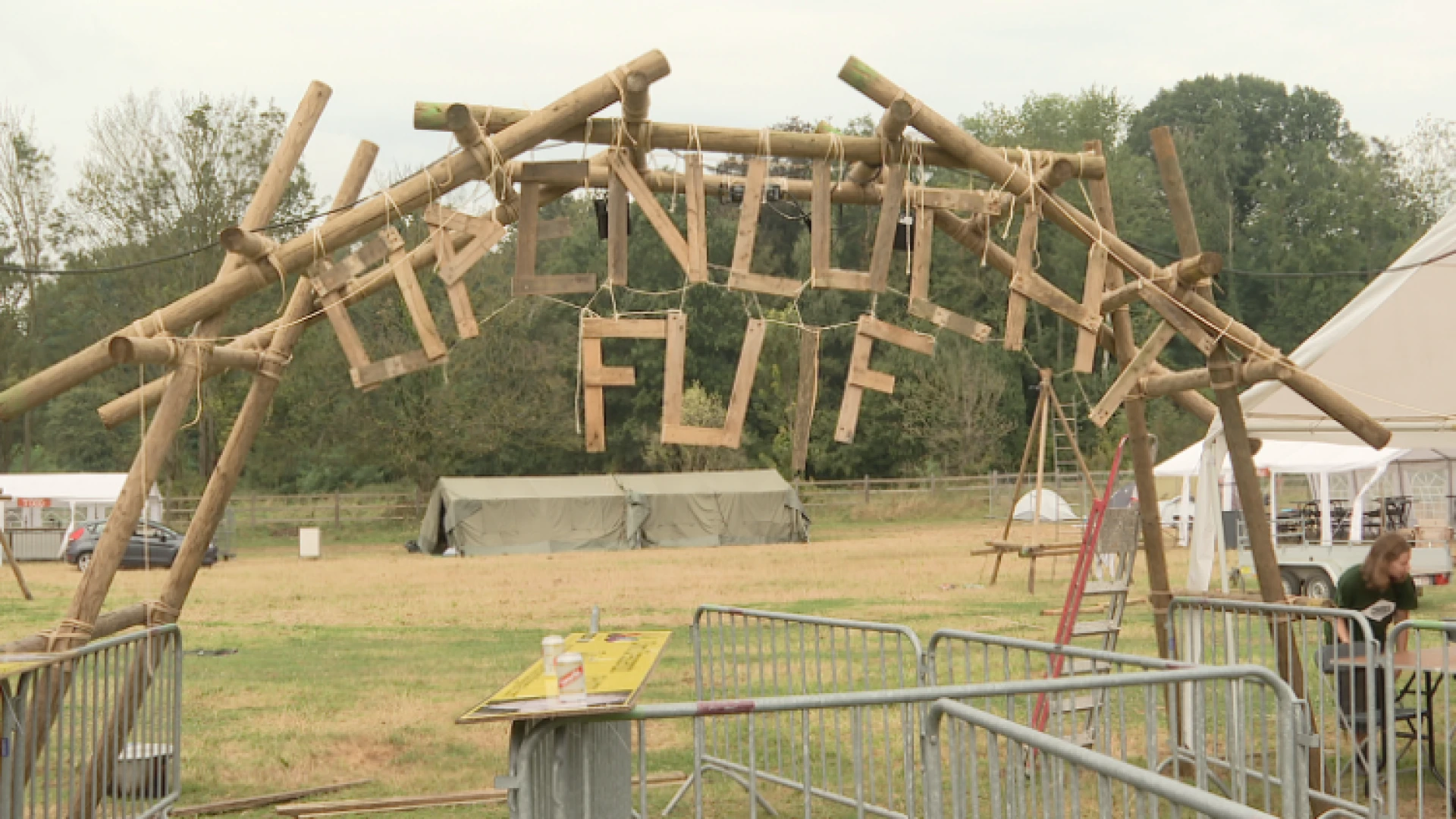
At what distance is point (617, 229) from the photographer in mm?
7574

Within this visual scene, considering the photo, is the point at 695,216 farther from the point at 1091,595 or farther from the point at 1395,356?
the point at 1395,356

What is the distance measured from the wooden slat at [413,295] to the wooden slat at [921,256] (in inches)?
105

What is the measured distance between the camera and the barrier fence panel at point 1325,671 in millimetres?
6656

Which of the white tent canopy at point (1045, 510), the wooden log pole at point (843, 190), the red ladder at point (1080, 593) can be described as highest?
the wooden log pole at point (843, 190)

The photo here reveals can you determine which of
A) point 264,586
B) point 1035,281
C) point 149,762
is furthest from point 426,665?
point 264,586

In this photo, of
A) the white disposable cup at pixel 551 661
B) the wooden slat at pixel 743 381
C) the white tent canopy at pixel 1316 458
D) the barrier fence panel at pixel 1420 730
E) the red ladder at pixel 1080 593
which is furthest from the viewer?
the white tent canopy at pixel 1316 458

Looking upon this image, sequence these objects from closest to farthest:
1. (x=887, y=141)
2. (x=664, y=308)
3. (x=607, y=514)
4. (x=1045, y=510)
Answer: (x=887, y=141) → (x=607, y=514) → (x=1045, y=510) → (x=664, y=308)

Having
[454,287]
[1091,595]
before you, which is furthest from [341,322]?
[1091,595]

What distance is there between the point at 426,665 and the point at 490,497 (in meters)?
21.2

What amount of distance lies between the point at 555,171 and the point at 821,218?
1.55 metres

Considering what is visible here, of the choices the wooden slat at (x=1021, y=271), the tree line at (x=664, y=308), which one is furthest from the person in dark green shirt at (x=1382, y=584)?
the tree line at (x=664, y=308)

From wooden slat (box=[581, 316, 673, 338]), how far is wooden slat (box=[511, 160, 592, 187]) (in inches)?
37.0

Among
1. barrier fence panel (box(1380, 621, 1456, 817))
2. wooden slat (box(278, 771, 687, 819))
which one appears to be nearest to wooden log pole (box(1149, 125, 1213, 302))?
barrier fence panel (box(1380, 621, 1456, 817))

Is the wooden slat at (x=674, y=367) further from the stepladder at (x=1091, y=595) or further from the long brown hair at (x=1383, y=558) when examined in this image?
the long brown hair at (x=1383, y=558)
